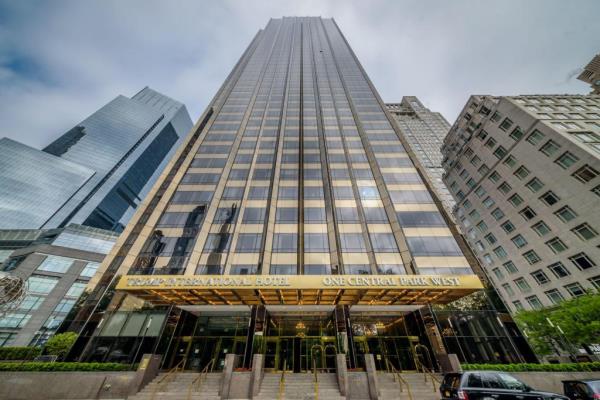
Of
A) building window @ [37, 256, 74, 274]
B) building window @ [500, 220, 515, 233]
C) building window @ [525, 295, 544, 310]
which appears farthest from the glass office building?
building window @ [37, 256, 74, 274]

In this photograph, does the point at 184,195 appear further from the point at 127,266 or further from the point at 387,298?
the point at 387,298

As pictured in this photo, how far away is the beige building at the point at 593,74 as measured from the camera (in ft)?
139

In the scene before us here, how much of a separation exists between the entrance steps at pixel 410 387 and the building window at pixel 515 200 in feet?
110

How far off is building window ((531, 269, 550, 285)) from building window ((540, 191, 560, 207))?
31.9 feet

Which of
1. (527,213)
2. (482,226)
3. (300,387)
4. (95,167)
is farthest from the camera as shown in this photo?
(95,167)

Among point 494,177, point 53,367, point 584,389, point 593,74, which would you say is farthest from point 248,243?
point 593,74

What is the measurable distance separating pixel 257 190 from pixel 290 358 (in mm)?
18704

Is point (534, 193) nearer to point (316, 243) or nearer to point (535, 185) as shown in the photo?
point (535, 185)

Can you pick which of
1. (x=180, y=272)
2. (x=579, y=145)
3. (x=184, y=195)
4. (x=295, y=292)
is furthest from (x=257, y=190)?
(x=579, y=145)

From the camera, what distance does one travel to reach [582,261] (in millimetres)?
26000

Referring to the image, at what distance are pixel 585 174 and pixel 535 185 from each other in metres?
5.66

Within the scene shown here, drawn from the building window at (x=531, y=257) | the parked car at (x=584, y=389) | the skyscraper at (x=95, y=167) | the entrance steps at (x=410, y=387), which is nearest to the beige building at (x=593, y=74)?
the building window at (x=531, y=257)

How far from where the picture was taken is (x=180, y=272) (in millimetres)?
21375

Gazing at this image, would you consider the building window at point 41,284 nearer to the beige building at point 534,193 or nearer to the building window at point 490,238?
the beige building at point 534,193
